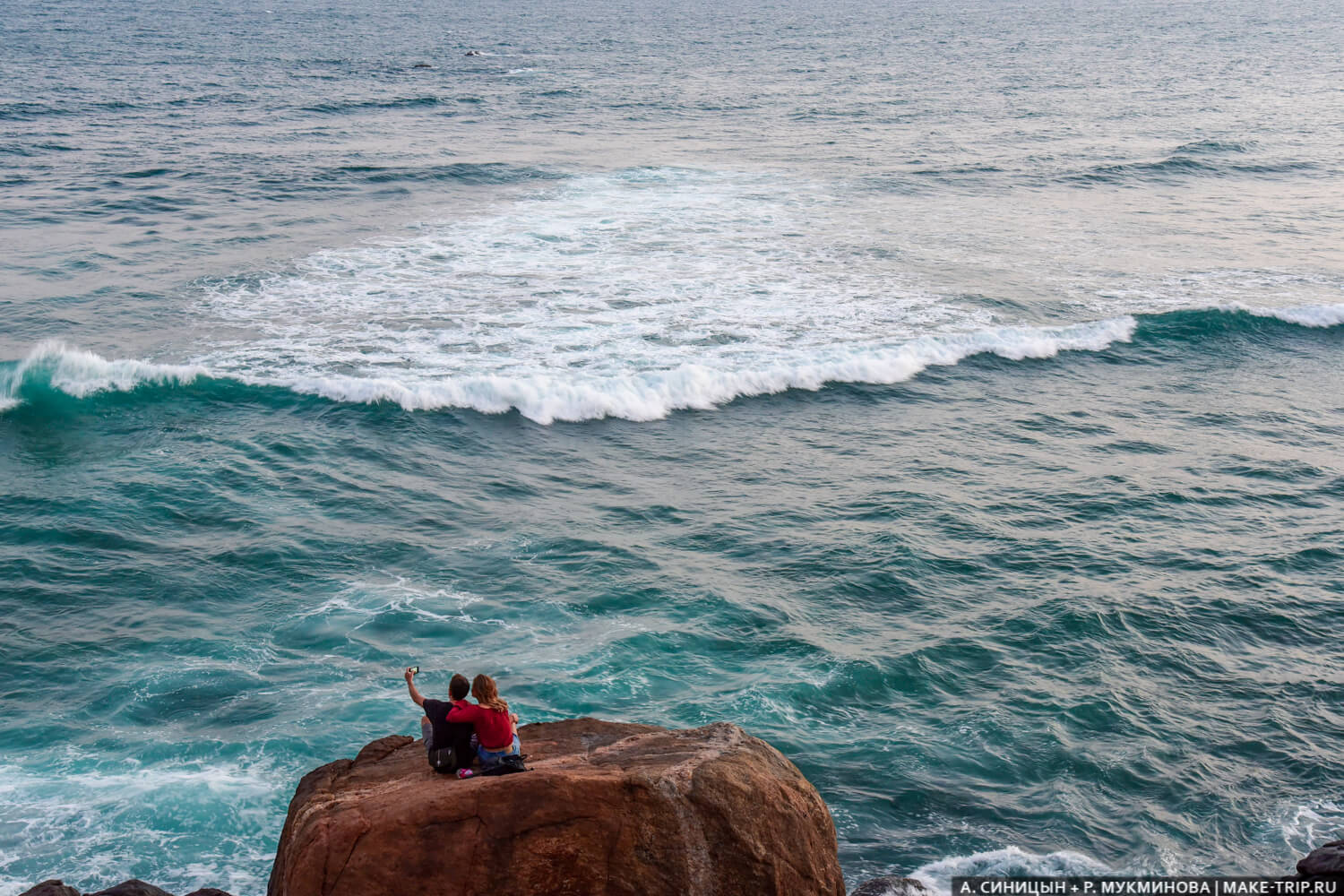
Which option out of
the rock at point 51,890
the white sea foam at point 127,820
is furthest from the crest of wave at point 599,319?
the rock at point 51,890

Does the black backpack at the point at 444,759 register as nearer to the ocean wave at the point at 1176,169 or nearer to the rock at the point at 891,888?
the rock at the point at 891,888

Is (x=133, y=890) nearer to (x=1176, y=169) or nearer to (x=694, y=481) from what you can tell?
(x=694, y=481)

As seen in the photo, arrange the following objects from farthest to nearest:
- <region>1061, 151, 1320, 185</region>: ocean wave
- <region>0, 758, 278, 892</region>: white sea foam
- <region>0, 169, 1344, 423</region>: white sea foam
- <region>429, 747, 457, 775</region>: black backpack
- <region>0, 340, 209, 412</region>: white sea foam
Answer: <region>1061, 151, 1320, 185</region>: ocean wave → <region>0, 169, 1344, 423</region>: white sea foam → <region>0, 340, 209, 412</region>: white sea foam → <region>0, 758, 278, 892</region>: white sea foam → <region>429, 747, 457, 775</region>: black backpack

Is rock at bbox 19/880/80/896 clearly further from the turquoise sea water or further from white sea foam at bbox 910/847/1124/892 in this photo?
white sea foam at bbox 910/847/1124/892

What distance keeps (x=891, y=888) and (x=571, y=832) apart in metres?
3.72

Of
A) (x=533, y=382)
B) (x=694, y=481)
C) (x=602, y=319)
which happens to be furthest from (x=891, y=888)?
(x=602, y=319)

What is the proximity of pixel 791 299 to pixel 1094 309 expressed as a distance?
7.43 metres

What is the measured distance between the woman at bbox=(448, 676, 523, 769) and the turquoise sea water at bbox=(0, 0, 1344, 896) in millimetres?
3476

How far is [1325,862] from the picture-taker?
9.80 metres

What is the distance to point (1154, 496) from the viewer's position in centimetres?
1852

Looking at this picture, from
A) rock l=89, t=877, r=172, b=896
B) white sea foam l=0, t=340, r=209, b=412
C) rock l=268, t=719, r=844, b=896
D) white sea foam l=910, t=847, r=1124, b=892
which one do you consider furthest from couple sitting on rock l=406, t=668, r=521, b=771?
white sea foam l=0, t=340, r=209, b=412

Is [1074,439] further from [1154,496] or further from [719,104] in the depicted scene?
[719,104]

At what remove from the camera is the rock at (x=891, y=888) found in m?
9.95

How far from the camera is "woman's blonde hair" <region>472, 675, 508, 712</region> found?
28.0ft
